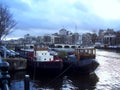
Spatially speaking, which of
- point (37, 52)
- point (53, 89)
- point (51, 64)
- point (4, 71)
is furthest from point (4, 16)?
point (4, 71)

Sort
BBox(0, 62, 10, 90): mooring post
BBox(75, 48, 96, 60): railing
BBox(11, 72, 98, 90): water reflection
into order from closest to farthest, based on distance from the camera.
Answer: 1. BBox(0, 62, 10, 90): mooring post
2. BBox(11, 72, 98, 90): water reflection
3. BBox(75, 48, 96, 60): railing

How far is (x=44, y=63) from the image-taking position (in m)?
→ 42.9

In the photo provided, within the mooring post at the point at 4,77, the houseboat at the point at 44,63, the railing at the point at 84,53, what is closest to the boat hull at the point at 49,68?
the houseboat at the point at 44,63

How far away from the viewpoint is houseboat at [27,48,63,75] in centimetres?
4247

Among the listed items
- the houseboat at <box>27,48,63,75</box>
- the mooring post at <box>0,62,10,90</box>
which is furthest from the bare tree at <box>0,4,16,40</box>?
the mooring post at <box>0,62,10,90</box>

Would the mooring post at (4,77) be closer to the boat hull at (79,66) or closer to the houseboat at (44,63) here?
the houseboat at (44,63)

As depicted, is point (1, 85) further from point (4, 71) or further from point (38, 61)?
point (38, 61)

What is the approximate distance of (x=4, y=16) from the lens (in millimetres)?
53625

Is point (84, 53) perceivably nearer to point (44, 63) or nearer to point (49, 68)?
point (44, 63)

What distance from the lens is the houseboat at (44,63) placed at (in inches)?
1672

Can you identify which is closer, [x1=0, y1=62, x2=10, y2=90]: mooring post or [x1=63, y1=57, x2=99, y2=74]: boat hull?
[x1=0, y1=62, x2=10, y2=90]: mooring post

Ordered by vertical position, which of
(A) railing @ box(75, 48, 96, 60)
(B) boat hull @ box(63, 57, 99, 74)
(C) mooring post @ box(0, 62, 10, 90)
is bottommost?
(B) boat hull @ box(63, 57, 99, 74)

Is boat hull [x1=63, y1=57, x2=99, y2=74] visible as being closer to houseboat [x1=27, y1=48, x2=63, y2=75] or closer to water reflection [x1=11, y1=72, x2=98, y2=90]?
water reflection [x1=11, y1=72, x2=98, y2=90]

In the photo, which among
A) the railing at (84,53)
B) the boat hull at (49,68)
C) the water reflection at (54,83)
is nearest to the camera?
the water reflection at (54,83)
